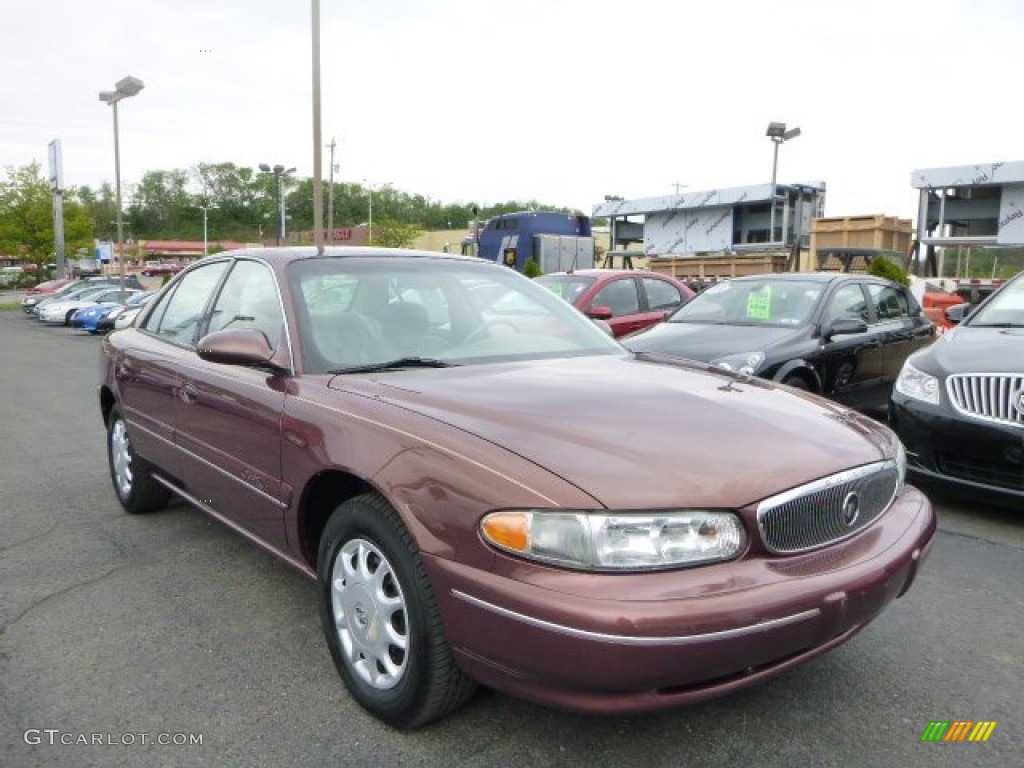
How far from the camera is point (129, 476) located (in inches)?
184

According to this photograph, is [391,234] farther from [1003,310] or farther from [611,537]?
[611,537]

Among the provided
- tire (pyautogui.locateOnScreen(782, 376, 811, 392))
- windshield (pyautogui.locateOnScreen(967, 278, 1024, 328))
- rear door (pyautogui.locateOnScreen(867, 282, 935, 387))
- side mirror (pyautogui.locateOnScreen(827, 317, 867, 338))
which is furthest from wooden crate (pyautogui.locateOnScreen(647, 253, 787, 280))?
windshield (pyautogui.locateOnScreen(967, 278, 1024, 328))

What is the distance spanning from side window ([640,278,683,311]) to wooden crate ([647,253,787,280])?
474 inches

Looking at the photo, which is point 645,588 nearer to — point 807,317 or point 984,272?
point 807,317

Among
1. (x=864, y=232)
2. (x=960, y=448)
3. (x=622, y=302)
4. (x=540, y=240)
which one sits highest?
(x=864, y=232)

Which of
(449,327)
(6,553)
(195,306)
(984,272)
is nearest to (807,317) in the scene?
(449,327)

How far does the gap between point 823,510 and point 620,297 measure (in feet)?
24.4

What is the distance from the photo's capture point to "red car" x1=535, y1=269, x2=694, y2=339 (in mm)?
9305

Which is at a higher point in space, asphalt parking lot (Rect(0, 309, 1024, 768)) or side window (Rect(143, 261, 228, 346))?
side window (Rect(143, 261, 228, 346))

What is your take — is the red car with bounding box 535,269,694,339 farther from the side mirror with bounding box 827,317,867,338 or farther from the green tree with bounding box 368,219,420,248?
the green tree with bounding box 368,219,420,248

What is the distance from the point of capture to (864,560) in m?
2.29

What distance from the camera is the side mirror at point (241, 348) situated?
2922 mm

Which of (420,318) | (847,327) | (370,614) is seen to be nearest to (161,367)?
(420,318)

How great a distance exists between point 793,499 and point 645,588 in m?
0.53
